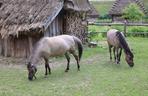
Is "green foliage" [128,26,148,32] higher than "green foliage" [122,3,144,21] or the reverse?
the reverse

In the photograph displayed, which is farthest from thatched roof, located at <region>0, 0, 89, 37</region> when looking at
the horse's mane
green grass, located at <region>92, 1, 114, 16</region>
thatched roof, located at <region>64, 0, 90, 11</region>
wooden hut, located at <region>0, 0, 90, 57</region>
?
green grass, located at <region>92, 1, 114, 16</region>

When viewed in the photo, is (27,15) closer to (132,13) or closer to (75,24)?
(75,24)

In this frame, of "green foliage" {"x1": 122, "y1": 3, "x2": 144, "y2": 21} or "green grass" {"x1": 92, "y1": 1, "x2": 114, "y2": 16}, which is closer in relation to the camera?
"green foliage" {"x1": 122, "y1": 3, "x2": 144, "y2": 21}

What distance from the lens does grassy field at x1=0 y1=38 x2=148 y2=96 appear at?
28.7 ft

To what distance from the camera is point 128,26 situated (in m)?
23.9

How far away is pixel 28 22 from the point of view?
1378cm

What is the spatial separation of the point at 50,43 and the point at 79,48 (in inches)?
54.4

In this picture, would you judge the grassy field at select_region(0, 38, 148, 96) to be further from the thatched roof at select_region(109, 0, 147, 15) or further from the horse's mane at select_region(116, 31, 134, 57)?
the thatched roof at select_region(109, 0, 147, 15)

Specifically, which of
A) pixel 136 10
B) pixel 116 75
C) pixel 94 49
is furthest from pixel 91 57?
pixel 136 10

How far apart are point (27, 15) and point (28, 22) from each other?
1.34 ft

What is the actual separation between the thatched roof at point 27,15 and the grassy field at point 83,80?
1.58m

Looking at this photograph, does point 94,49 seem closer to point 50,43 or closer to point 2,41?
point 2,41

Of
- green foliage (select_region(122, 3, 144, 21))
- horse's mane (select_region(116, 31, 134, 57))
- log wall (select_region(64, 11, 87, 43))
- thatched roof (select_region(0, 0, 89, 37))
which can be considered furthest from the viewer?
green foliage (select_region(122, 3, 144, 21))

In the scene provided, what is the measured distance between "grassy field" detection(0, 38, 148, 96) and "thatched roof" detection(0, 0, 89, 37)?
5.19ft
